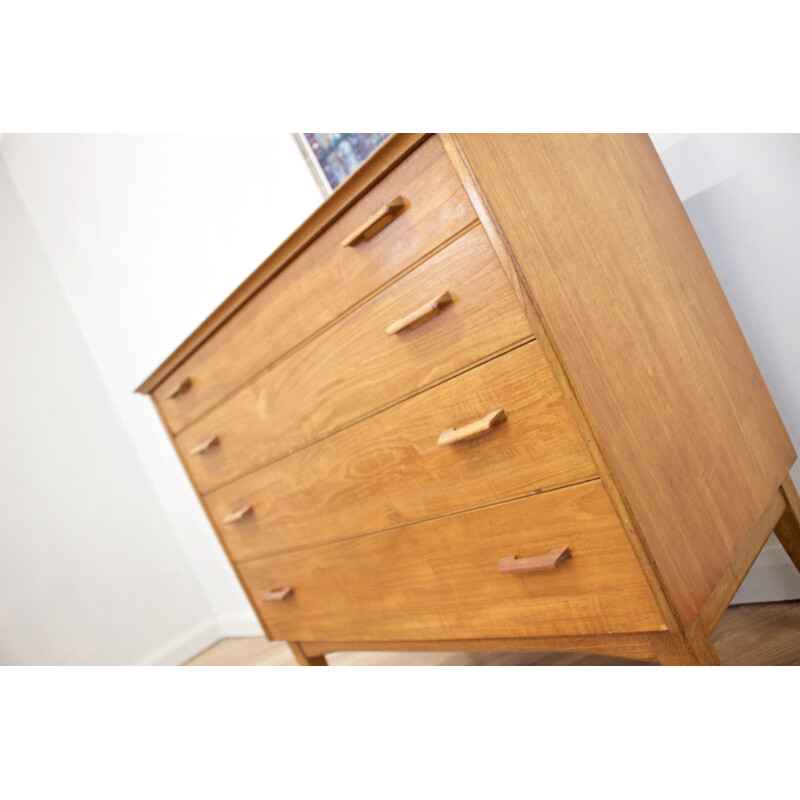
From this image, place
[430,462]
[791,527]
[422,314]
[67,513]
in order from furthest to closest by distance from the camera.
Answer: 1. [67,513]
2. [791,527]
3. [430,462]
4. [422,314]

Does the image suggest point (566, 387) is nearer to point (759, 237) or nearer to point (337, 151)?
point (759, 237)

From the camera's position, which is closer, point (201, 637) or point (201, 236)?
A: point (201, 236)

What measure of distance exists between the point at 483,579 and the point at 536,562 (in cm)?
12

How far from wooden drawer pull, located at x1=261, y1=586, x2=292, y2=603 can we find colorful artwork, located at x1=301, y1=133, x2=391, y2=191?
0.96m

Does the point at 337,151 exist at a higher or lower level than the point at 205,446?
higher

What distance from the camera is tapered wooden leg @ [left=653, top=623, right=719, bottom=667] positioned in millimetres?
841

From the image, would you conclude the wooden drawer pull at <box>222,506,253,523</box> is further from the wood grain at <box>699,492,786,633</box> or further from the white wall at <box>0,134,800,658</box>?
the wood grain at <box>699,492,786,633</box>

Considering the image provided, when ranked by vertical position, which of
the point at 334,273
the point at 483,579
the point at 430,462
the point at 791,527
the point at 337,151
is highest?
the point at 337,151

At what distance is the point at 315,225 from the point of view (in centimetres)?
108

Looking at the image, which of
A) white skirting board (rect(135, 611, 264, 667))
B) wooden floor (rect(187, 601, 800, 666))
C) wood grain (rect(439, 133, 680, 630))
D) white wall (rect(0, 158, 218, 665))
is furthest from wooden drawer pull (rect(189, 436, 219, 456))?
white wall (rect(0, 158, 218, 665))

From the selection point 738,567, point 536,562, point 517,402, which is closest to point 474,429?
point 517,402

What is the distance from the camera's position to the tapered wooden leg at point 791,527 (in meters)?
1.15
